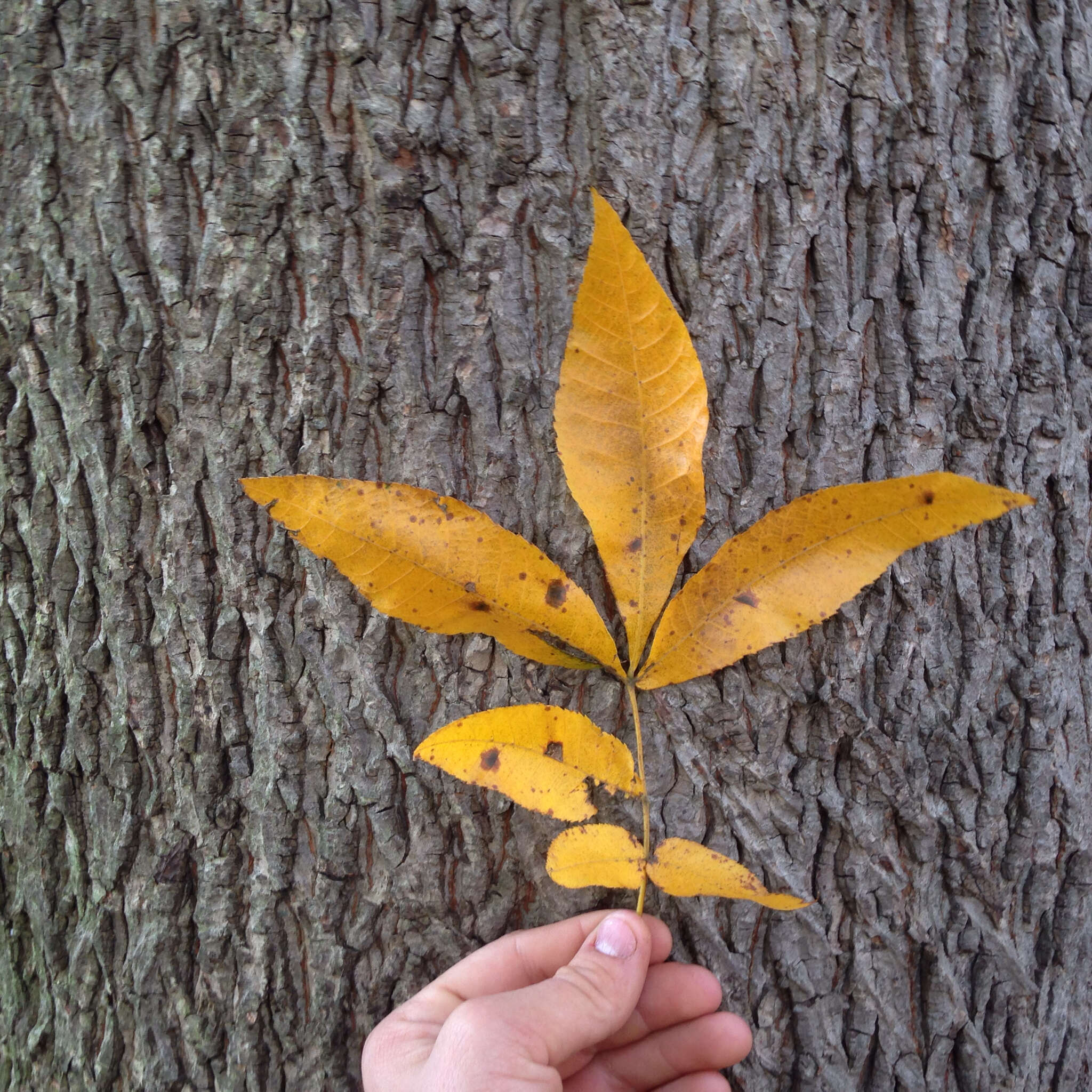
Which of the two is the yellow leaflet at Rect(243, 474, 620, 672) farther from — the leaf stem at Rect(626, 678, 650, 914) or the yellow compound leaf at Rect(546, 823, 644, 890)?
the yellow compound leaf at Rect(546, 823, 644, 890)

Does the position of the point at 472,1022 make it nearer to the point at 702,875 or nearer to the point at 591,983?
the point at 591,983

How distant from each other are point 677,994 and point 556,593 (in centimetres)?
58

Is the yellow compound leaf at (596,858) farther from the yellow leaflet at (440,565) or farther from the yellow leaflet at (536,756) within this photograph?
the yellow leaflet at (440,565)

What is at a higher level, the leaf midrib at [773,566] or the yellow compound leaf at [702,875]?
the leaf midrib at [773,566]

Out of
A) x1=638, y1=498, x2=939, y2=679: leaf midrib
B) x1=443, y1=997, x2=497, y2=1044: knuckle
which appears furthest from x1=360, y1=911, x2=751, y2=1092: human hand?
x1=638, y1=498, x2=939, y2=679: leaf midrib

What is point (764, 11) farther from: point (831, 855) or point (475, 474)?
point (831, 855)

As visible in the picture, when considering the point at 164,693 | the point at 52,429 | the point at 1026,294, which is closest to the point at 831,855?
the point at 1026,294

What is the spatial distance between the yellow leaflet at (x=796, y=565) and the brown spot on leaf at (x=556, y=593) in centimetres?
12

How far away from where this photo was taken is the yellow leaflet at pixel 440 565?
2.85 feet

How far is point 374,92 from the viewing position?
3.19 ft

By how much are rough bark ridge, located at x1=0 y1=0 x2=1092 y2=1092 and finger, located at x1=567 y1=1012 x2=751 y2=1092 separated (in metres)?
0.07

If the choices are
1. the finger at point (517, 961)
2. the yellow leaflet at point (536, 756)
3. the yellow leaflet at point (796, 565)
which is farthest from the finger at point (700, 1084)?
the yellow leaflet at point (796, 565)

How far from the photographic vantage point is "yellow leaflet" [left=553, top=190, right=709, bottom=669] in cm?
87

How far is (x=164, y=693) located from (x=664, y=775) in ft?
2.42
